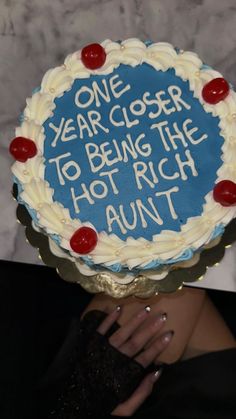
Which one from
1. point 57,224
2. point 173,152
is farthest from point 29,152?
point 173,152

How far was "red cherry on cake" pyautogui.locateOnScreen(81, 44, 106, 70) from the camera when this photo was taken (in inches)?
45.4

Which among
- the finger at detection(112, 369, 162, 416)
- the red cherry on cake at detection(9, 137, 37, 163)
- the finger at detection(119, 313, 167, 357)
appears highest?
the red cherry on cake at detection(9, 137, 37, 163)

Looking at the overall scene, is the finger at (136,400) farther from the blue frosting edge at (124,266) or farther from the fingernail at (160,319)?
the blue frosting edge at (124,266)

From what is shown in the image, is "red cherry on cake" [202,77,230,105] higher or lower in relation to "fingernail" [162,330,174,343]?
higher

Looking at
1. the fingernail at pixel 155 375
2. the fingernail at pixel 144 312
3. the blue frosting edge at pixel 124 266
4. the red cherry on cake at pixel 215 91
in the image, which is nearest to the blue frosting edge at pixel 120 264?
the blue frosting edge at pixel 124 266

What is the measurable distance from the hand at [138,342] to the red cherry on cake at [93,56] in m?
0.58

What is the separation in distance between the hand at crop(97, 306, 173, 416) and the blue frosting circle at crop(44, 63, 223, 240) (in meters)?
0.42

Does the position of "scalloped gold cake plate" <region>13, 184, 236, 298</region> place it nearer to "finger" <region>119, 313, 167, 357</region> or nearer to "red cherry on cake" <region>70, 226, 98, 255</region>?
"red cherry on cake" <region>70, 226, 98, 255</region>

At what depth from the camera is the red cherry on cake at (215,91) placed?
3.64ft

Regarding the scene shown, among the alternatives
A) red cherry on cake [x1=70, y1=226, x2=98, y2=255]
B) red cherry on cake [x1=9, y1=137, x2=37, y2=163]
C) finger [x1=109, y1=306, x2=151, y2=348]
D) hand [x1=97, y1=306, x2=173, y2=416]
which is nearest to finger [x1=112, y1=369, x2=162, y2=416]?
hand [x1=97, y1=306, x2=173, y2=416]

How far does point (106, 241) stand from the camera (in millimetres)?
1084

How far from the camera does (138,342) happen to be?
1493mm

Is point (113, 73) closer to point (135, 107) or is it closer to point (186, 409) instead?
point (135, 107)

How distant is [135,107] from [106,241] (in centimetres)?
24
